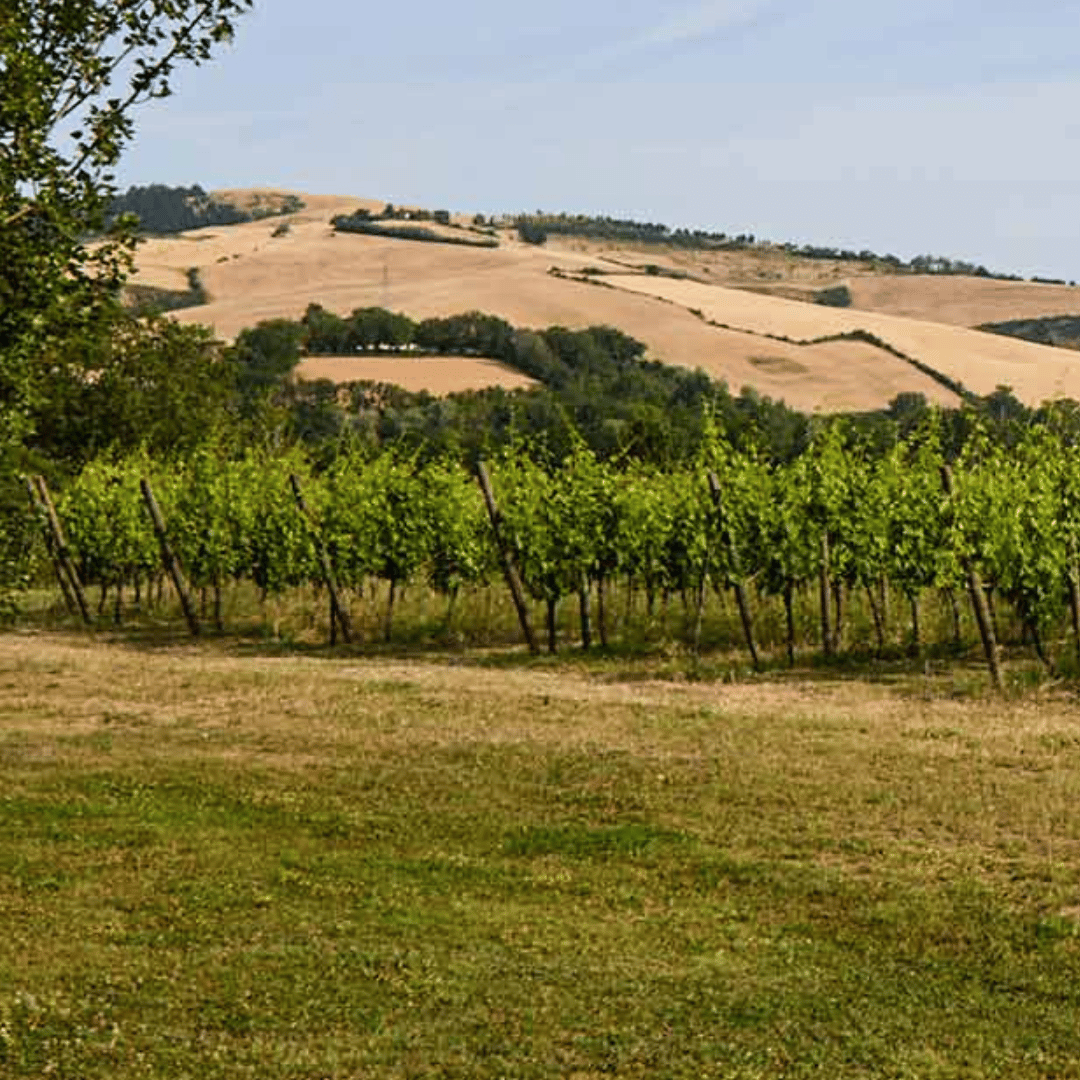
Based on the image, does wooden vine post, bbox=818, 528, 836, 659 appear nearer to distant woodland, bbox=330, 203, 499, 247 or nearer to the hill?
the hill

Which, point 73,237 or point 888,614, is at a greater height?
point 73,237

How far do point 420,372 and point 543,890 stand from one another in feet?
275

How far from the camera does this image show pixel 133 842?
13.5 meters

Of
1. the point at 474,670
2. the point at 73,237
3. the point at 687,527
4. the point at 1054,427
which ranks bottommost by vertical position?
the point at 474,670

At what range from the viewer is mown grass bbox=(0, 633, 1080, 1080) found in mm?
8922

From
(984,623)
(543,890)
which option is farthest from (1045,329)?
(543,890)

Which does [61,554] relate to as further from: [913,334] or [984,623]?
[913,334]

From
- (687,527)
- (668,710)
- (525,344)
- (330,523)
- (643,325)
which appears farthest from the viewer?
(643,325)

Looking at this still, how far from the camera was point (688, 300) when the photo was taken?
129750mm

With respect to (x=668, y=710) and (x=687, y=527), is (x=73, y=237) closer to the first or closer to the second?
(x=668, y=710)

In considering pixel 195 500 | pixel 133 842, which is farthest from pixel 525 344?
pixel 133 842

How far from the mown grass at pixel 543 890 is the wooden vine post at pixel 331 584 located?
327 inches

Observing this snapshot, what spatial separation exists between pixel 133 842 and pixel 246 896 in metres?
2.06

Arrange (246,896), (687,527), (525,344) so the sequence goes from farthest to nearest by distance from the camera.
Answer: (525,344)
(687,527)
(246,896)
